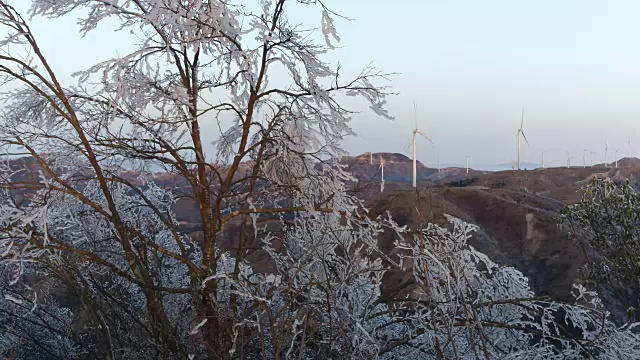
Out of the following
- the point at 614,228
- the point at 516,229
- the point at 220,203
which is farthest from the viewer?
the point at 516,229

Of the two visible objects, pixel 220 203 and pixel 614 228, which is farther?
pixel 614 228

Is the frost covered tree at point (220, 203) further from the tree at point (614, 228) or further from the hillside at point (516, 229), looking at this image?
the hillside at point (516, 229)

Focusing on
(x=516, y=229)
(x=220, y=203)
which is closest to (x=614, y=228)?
(x=220, y=203)

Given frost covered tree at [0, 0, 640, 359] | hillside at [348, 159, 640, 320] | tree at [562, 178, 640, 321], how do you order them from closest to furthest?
frost covered tree at [0, 0, 640, 359]
tree at [562, 178, 640, 321]
hillside at [348, 159, 640, 320]

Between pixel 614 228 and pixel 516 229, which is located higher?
pixel 614 228

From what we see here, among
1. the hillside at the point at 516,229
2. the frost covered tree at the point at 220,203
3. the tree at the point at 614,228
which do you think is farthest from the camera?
the hillside at the point at 516,229

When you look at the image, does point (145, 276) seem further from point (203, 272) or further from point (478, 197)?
point (478, 197)

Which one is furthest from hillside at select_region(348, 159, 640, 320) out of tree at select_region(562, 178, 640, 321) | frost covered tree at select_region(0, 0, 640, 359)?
frost covered tree at select_region(0, 0, 640, 359)

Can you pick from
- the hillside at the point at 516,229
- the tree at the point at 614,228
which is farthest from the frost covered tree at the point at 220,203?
the hillside at the point at 516,229

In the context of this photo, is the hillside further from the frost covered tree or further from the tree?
the frost covered tree

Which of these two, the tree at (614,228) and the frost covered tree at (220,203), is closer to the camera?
the frost covered tree at (220,203)

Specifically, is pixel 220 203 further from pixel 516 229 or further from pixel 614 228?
pixel 516 229

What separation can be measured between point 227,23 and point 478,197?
124ft

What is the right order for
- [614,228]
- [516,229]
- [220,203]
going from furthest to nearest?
[516,229] < [614,228] < [220,203]
